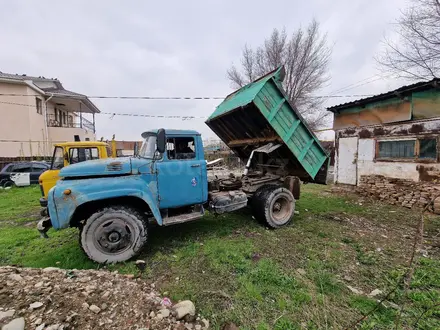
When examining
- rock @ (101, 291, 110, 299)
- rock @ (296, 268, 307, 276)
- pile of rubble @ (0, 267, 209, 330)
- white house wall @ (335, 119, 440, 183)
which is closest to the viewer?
pile of rubble @ (0, 267, 209, 330)

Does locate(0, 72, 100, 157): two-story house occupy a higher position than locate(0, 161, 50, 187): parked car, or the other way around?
locate(0, 72, 100, 157): two-story house

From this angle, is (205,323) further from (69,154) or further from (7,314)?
(69,154)

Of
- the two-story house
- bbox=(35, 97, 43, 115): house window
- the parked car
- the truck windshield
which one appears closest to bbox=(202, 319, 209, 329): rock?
the truck windshield

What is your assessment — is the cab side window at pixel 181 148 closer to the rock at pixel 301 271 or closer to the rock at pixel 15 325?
the rock at pixel 301 271

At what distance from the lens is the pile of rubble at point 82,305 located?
203 centimetres

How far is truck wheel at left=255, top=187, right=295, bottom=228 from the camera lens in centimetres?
491

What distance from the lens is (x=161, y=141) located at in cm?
366

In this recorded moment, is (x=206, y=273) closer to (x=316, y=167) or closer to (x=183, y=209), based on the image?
(x=183, y=209)

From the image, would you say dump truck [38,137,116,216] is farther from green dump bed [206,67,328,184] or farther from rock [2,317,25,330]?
rock [2,317,25,330]

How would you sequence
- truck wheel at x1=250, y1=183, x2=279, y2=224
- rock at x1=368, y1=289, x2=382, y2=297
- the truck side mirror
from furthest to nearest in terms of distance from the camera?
truck wheel at x1=250, y1=183, x2=279, y2=224
the truck side mirror
rock at x1=368, y1=289, x2=382, y2=297

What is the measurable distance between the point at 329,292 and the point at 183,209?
2735mm

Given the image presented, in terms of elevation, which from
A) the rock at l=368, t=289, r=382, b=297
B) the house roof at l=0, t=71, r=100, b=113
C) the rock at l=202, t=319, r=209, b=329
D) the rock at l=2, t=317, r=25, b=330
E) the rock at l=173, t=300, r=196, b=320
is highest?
the house roof at l=0, t=71, r=100, b=113

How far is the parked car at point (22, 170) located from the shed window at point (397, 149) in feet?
48.0

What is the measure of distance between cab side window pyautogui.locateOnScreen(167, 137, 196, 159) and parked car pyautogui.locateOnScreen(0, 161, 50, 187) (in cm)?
1028
